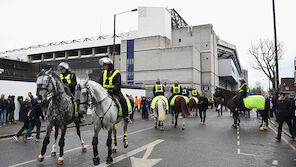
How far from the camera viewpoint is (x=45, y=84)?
17.3 ft

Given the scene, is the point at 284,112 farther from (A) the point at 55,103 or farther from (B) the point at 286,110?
(A) the point at 55,103

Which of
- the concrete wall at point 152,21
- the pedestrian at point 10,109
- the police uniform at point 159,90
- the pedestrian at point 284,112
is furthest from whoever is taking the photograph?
the concrete wall at point 152,21

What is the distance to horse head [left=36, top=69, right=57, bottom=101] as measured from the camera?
5.23 metres

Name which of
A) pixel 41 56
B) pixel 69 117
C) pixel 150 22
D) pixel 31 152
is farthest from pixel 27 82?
pixel 41 56

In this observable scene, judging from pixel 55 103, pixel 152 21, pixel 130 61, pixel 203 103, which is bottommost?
pixel 203 103

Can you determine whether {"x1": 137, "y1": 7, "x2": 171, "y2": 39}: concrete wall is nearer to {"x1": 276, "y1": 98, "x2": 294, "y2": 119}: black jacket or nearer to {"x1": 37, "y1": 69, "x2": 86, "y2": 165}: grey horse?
{"x1": 276, "y1": 98, "x2": 294, "y2": 119}: black jacket

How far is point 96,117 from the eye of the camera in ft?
18.0

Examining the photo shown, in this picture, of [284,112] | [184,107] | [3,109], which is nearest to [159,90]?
[184,107]

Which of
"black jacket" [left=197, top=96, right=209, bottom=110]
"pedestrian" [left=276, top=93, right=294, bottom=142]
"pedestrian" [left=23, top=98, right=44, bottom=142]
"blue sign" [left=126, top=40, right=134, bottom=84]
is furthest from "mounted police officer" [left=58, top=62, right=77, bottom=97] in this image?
"blue sign" [left=126, top=40, right=134, bottom=84]

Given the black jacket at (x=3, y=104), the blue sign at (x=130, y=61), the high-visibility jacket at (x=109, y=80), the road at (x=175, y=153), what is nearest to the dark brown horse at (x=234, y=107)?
the road at (x=175, y=153)

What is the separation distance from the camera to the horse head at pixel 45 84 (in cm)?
523

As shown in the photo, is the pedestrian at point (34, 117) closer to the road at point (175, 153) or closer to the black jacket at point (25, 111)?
the black jacket at point (25, 111)

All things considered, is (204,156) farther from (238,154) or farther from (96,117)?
(96,117)

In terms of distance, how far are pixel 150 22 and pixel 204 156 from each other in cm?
5584
